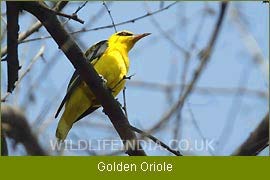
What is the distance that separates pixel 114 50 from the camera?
3887 millimetres

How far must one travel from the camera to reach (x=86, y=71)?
246cm

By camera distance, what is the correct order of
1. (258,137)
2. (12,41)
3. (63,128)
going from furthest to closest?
1. (63,128)
2. (12,41)
3. (258,137)

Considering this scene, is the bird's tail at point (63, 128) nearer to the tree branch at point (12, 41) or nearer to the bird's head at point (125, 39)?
Answer: the tree branch at point (12, 41)

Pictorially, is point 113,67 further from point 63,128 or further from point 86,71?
point 86,71

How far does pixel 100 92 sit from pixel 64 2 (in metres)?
0.78

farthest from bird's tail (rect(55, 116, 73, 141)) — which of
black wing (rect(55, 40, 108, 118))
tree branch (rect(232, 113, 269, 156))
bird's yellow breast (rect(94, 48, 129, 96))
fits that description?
tree branch (rect(232, 113, 269, 156))

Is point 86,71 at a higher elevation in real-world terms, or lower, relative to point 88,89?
lower

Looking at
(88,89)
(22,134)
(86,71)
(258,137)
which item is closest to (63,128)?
(88,89)

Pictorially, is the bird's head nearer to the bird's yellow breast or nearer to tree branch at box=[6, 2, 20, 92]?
the bird's yellow breast

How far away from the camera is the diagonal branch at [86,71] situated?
228 centimetres

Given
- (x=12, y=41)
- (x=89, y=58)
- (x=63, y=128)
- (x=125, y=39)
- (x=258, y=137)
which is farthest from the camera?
(x=125, y=39)

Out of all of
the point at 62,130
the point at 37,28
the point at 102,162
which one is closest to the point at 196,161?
the point at 102,162

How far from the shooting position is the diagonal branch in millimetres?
2279

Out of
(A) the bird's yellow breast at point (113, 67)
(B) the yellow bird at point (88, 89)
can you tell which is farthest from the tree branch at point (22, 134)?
(A) the bird's yellow breast at point (113, 67)
